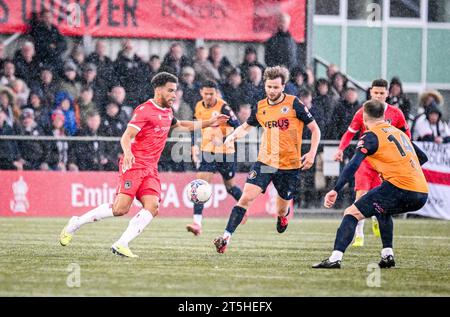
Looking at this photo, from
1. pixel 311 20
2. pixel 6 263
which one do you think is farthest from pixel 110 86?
pixel 6 263

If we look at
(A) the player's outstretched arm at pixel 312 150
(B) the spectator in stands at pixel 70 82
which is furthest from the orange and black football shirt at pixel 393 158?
(B) the spectator in stands at pixel 70 82

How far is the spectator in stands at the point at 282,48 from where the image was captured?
20359mm

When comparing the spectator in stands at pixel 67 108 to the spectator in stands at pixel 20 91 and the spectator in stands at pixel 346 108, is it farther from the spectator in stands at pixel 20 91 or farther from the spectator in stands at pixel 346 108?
the spectator in stands at pixel 346 108

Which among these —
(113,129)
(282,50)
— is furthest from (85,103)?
(282,50)

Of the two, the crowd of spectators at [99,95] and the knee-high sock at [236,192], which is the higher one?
the crowd of spectators at [99,95]

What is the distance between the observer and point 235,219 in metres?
12.4

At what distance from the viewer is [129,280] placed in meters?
9.34

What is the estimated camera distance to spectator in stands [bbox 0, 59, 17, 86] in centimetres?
1938

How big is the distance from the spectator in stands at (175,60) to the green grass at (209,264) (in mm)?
3944

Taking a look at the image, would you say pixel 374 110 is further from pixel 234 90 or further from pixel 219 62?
pixel 219 62

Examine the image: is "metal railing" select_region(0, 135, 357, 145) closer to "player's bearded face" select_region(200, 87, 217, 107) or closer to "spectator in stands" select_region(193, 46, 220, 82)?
"spectator in stands" select_region(193, 46, 220, 82)

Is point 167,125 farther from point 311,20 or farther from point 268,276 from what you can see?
point 311,20

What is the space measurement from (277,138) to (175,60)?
7.19m

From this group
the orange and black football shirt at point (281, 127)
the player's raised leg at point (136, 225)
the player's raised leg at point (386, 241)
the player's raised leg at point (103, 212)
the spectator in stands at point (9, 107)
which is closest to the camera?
the player's raised leg at point (386, 241)
